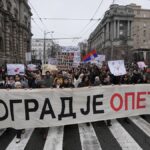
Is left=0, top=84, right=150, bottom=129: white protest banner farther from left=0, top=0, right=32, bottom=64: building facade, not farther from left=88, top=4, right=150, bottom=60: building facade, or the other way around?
left=88, top=4, right=150, bottom=60: building facade

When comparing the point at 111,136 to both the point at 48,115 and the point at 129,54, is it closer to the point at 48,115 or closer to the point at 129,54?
the point at 48,115

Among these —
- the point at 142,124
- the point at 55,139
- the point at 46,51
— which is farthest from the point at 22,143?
the point at 46,51

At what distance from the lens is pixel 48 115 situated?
6.42m

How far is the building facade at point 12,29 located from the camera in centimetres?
3403

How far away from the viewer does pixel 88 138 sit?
20.5ft

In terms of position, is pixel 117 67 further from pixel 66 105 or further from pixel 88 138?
pixel 88 138

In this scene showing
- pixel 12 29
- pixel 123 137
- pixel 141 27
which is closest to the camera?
pixel 123 137

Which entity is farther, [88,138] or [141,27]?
[141,27]

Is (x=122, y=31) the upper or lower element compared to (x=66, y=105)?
upper

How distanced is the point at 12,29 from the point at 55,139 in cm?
3648

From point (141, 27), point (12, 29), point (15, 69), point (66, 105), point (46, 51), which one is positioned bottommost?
point (66, 105)

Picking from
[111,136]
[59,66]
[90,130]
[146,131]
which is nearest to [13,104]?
[90,130]

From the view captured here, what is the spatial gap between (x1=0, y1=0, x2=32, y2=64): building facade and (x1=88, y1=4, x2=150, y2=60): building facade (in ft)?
107

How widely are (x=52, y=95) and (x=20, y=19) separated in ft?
144
